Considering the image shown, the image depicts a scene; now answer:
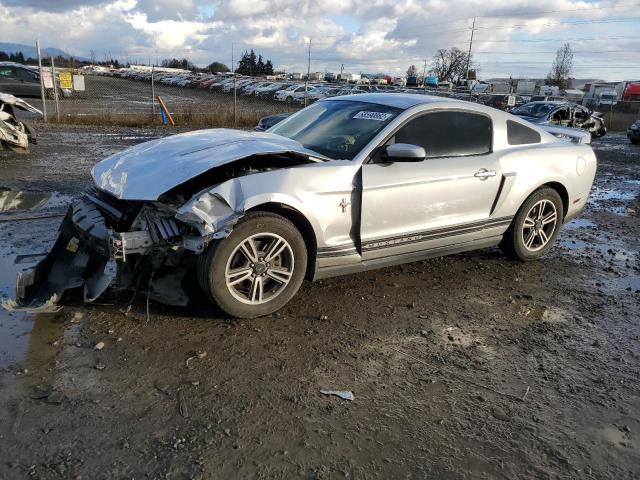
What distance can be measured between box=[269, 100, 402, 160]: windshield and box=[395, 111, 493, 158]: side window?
0.22 m

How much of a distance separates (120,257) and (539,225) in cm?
427

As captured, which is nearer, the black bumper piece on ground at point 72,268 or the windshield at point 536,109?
the black bumper piece on ground at point 72,268

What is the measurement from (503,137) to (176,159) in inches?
126

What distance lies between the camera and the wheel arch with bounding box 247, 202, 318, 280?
3920mm

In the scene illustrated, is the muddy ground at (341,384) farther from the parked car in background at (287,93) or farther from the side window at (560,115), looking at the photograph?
the parked car in background at (287,93)

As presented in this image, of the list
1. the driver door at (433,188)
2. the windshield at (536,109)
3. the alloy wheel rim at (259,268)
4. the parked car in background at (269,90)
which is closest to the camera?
the alloy wheel rim at (259,268)

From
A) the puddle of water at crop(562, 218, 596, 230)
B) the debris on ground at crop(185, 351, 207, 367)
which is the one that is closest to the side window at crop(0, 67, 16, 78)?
the puddle of water at crop(562, 218, 596, 230)

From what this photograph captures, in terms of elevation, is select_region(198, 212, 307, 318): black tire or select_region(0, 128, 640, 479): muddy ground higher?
select_region(198, 212, 307, 318): black tire

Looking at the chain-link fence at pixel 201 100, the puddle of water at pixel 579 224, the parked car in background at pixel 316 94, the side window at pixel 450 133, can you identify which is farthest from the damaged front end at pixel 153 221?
the parked car in background at pixel 316 94

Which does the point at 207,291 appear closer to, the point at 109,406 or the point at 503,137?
the point at 109,406

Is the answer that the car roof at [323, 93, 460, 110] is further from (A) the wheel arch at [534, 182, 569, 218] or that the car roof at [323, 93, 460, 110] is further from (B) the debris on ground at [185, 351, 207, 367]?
(B) the debris on ground at [185, 351, 207, 367]

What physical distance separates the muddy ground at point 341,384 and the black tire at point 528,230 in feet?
1.78

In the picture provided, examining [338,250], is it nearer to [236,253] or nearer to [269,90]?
[236,253]

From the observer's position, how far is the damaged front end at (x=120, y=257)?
12.1 feet
